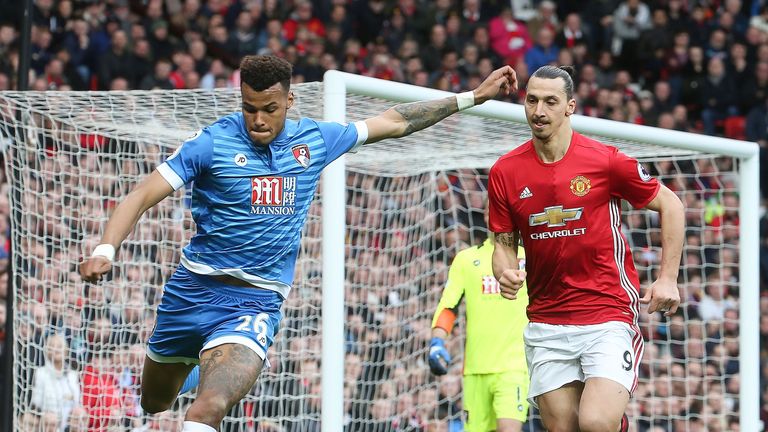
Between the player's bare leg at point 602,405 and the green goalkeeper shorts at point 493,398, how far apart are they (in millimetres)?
2727

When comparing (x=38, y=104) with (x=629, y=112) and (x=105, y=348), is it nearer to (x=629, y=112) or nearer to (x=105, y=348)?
(x=105, y=348)

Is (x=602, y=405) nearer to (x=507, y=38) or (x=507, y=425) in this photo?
(x=507, y=425)

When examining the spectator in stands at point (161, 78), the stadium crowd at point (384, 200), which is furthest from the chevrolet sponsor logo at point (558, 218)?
the spectator in stands at point (161, 78)

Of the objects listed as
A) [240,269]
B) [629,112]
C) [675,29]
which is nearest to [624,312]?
[240,269]

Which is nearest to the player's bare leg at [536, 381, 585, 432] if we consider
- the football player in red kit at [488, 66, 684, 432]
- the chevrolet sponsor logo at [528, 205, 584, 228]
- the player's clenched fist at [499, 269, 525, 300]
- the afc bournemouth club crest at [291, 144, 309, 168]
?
the football player in red kit at [488, 66, 684, 432]

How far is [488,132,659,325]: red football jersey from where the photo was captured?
20.4ft

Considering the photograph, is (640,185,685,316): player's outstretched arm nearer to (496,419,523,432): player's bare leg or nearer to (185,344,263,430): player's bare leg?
(185,344,263,430): player's bare leg

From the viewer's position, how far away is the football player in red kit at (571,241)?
6188 mm

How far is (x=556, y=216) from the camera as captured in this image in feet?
20.4

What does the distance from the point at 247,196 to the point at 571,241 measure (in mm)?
1585

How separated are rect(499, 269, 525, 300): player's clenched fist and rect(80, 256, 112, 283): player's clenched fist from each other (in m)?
1.81

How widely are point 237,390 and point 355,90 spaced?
8.35 feet

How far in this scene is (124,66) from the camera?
1327 centimetres

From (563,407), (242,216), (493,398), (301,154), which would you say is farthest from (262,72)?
(493,398)
